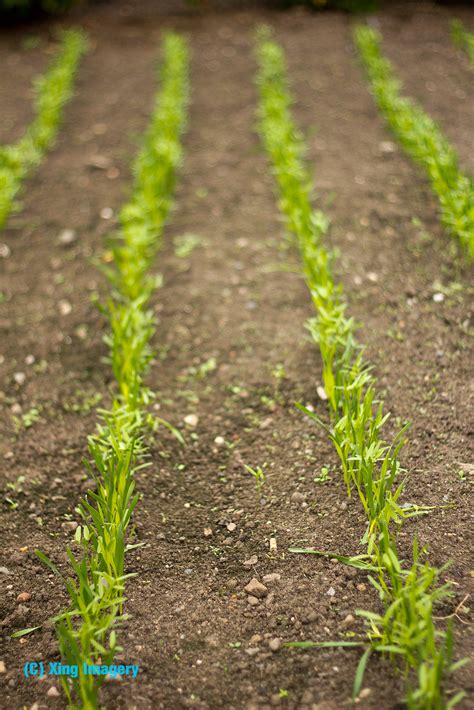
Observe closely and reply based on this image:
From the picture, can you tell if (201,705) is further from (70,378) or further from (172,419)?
(70,378)

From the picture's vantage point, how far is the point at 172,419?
2.88 metres

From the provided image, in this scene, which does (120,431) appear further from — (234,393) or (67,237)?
(67,237)

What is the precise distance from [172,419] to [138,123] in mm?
3643

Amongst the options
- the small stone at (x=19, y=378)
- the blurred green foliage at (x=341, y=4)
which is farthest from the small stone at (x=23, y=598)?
the blurred green foliage at (x=341, y=4)

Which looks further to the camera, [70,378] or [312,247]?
[312,247]

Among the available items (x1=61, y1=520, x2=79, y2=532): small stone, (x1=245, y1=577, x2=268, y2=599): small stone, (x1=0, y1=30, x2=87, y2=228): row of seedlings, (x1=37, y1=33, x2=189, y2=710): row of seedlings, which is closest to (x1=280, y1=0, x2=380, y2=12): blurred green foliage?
(x1=0, y1=30, x2=87, y2=228): row of seedlings

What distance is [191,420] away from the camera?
9.41ft

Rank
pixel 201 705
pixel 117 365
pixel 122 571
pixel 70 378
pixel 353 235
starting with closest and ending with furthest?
pixel 201 705 → pixel 122 571 → pixel 117 365 → pixel 70 378 → pixel 353 235

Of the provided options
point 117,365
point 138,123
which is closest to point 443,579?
point 117,365

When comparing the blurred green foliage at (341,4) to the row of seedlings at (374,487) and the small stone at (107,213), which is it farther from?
the small stone at (107,213)

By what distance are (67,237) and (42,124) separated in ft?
6.10

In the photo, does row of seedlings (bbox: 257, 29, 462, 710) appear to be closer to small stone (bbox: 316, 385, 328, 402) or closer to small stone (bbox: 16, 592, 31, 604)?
small stone (bbox: 316, 385, 328, 402)

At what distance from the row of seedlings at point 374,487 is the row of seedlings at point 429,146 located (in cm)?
72

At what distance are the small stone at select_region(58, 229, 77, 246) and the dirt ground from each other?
0.02 meters
